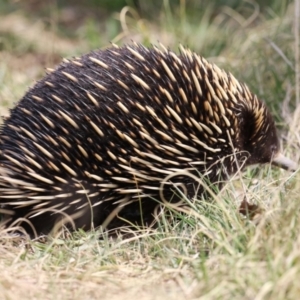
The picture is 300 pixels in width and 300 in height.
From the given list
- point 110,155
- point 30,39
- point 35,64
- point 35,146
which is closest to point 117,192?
point 110,155

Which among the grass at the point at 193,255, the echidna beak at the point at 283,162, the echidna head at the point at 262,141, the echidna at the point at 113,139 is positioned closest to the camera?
the grass at the point at 193,255

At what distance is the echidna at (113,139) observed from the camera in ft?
11.6

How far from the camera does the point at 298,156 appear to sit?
4203mm

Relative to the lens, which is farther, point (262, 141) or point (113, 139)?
point (262, 141)

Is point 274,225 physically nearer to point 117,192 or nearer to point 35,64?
point 117,192

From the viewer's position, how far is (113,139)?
354 cm

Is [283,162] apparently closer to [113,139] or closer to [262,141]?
[262,141]

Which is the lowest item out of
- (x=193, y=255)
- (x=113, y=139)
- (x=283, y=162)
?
(x=193, y=255)

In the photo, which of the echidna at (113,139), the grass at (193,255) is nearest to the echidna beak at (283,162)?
the grass at (193,255)

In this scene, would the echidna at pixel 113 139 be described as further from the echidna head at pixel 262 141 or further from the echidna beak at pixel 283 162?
the echidna beak at pixel 283 162

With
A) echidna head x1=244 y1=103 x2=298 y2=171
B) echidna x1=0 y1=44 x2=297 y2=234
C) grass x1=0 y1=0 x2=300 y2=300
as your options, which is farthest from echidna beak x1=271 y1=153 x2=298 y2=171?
echidna x1=0 y1=44 x2=297 y2=234

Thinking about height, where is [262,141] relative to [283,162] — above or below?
above

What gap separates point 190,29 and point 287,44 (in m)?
1.16

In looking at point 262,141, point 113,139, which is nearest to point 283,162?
point 262,141
